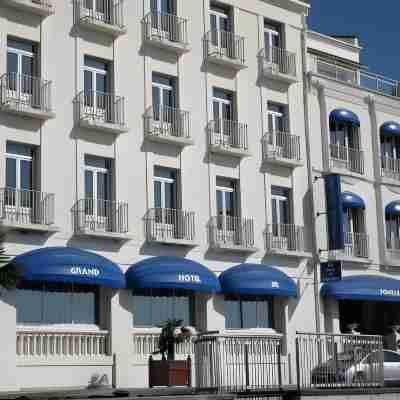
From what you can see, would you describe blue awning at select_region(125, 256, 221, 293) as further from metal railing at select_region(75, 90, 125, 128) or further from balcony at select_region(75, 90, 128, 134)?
metal railing at select_region(75, 90, 125, 128)

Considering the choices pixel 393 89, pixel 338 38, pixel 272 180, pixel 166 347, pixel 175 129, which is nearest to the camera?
pixel 166 347

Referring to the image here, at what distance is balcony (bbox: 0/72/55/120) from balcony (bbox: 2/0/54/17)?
7.71 ft

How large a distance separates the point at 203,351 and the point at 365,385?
4.67 metres

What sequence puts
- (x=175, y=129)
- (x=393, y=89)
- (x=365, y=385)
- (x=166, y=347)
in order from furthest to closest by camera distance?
(x=393, y=89), (x=175, y=129), (x=166, y=347), (x=365, y=385)

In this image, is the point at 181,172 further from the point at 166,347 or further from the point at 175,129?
the point at 166,347

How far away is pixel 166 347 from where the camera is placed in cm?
3042

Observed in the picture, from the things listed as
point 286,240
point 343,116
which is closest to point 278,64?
point 343,116

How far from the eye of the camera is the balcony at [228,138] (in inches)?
1460

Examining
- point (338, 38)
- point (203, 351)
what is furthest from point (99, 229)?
point (338, 38)

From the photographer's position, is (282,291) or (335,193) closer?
(282,291)

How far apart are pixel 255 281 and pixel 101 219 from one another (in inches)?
277

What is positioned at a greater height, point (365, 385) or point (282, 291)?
point (282, 291)

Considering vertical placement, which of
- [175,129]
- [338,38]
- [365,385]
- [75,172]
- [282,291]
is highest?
[338,38]

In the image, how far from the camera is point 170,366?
2969 centimetres
